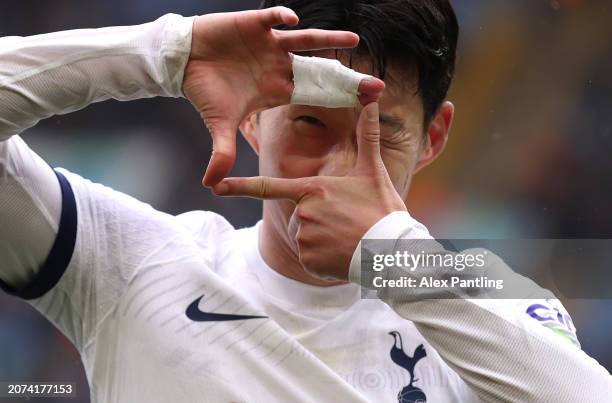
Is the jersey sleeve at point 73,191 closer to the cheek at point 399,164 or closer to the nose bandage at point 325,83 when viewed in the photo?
the nose bandage at point 325,83

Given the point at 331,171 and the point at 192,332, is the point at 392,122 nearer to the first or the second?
the point at 331,171

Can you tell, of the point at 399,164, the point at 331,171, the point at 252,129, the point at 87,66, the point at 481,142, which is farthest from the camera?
the point at 481,142

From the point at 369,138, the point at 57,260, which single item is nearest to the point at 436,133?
the point at 369,138

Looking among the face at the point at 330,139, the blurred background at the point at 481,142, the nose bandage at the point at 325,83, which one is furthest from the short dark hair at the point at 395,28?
the blurred background at the point at 481,142

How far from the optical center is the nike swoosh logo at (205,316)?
148cm

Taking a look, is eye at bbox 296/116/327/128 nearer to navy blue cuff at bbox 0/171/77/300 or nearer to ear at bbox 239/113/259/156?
ear at bbox 239/113/259/156

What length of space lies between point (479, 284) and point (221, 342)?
43cm

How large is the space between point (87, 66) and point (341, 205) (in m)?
0.41

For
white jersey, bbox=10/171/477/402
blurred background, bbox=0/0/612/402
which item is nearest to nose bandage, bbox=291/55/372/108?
white jersey, bbox=10/171/477/402

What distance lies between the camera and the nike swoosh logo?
1.48 metres

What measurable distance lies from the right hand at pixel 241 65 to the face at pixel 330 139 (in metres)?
0.15

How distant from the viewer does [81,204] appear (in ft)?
4.86

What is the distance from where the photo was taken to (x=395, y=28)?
154cm

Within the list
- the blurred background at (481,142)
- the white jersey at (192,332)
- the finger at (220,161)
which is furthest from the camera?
the blurred background at (481,142)
